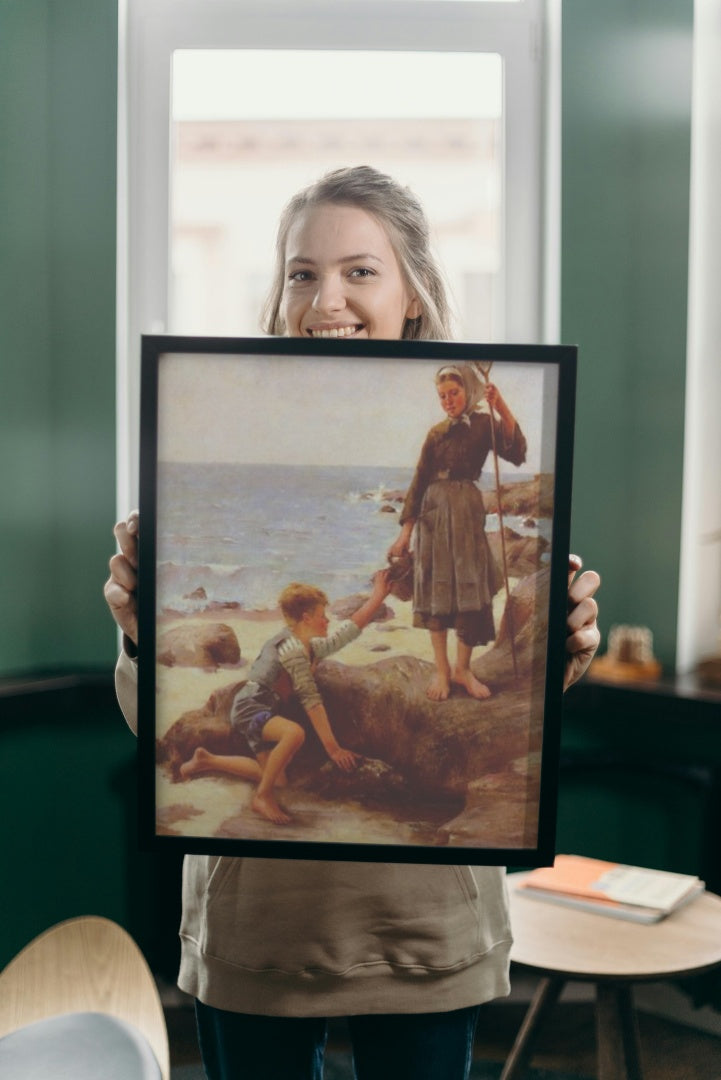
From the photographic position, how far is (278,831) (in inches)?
36.7

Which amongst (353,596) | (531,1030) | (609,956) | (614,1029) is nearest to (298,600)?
(353,596)

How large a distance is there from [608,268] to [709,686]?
106 centimetres

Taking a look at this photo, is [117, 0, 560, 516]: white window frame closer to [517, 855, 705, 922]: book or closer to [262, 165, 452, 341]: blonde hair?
[517, 855, 705, 922]: book

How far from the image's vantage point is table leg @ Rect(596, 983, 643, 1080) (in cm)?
171

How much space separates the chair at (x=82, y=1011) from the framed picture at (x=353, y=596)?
11 centimetres

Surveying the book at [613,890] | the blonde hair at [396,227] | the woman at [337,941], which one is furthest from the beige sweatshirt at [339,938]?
the book at [613,890]

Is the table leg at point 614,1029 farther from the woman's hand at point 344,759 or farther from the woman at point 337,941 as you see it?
the woman's hand at point 344,759

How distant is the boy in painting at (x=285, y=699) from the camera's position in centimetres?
92

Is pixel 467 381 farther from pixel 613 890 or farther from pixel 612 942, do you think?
pixel 613 890

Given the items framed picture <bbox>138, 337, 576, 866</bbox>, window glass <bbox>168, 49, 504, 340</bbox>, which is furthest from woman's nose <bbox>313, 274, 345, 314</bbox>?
window glass <bbox>168, 49, 504, 340</bbox>

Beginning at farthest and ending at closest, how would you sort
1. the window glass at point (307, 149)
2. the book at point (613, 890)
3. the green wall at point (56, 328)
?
the window glass at point (307, 149) → the green wall at point (56, 328) → the book at point (613, 890)

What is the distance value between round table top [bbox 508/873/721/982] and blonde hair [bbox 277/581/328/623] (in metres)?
0.98

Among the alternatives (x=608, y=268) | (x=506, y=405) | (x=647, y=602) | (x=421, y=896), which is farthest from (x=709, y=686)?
(x=506, y=405)

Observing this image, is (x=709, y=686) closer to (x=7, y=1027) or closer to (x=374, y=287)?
(x=374, y=287)
